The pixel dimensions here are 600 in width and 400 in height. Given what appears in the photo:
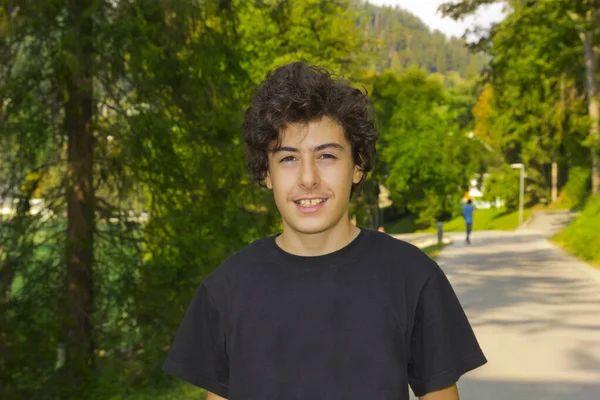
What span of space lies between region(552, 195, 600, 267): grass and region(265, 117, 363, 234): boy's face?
18.0 meters

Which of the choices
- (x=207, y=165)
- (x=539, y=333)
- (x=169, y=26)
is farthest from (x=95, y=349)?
(x=539, y=333)

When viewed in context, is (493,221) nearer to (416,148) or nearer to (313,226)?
(416,148)

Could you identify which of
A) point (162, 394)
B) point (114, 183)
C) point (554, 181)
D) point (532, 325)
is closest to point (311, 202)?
point (114, 183)

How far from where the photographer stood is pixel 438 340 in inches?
87.7

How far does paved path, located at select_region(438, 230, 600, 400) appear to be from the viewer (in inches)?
308

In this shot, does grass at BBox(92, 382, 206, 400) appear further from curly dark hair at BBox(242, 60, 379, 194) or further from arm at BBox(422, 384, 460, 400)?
arm at BBox(422, 384, 460, 400)

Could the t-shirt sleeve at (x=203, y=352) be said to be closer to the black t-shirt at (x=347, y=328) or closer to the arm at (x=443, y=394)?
the black t-shirt at (x=347, y=328)

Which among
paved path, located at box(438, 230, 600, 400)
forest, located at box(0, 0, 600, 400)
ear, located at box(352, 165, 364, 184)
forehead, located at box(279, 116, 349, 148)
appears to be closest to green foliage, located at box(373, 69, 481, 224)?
paved path, located at box(438, 230, 600, 400)

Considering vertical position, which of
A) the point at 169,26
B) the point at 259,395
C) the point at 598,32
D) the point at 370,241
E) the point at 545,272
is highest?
the point at 598,32

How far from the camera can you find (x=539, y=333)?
10.7 m

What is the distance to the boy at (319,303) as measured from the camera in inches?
87.4

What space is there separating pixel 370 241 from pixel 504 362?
691 centimetres

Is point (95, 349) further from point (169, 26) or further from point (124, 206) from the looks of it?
point (169, 26)

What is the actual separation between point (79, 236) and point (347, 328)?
6.52 meters
